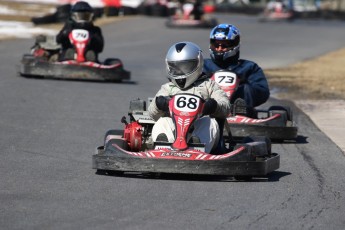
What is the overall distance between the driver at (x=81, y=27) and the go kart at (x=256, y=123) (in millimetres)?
5973

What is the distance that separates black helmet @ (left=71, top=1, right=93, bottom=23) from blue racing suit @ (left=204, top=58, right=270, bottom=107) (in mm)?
5677

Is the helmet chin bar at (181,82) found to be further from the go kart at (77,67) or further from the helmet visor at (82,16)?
the helmet visor at (82,16)

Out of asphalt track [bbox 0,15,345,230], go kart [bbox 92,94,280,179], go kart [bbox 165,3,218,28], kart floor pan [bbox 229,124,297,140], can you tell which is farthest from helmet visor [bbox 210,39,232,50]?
go kart [bbox 165,3,218,28]

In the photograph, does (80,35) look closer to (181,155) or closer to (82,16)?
(82,16)

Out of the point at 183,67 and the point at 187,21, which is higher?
the point at 183,67

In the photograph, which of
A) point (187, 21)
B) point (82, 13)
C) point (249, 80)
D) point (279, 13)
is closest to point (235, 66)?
point (249, 80)

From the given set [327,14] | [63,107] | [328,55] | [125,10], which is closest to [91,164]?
[63,107]

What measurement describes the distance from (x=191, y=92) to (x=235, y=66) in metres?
2.66

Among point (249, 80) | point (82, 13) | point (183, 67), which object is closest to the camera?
point (183, 67)

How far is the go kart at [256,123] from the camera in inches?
396

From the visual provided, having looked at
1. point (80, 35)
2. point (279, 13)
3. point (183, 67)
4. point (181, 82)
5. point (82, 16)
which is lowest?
point (279, 13)

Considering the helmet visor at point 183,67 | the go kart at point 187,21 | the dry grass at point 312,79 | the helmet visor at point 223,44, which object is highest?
the helmet visor at point 183,67

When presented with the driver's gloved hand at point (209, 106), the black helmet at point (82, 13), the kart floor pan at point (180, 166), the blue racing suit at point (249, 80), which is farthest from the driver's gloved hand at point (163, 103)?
the black helmet at point (82, 13)

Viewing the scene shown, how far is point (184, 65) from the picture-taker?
8047 millimetres
